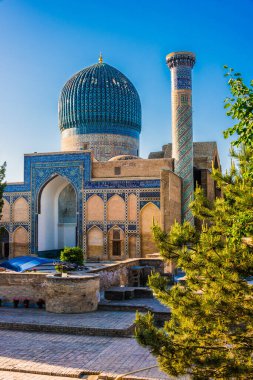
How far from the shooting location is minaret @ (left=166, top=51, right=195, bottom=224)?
1900 cm

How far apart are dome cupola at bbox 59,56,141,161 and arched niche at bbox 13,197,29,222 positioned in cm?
539

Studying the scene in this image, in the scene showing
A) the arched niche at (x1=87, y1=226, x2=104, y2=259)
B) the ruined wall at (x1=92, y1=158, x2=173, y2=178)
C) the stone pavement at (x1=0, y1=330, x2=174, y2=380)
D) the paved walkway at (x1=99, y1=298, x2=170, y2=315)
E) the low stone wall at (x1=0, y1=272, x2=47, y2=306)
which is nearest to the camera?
the stone pavement at (x1=0, y1=330, x2=174, y2=380)

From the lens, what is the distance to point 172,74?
19891 millimetres

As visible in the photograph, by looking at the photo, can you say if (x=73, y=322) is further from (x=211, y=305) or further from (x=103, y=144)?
(x=103, y=144)

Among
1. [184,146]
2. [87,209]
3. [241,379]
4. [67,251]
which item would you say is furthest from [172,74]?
[241,379]

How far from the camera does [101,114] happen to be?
24.7 m

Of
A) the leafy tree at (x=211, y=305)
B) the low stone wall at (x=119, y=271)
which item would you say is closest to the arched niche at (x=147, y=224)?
the low stone wall at (x=119, y=271)

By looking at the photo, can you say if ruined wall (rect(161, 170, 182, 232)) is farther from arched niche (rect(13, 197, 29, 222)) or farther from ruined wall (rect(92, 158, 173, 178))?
arched niche (rect(13, 197, 29, 222))

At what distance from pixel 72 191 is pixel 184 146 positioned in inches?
245

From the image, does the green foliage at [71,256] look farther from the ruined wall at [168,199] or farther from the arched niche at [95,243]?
the arched niche at [95,243]

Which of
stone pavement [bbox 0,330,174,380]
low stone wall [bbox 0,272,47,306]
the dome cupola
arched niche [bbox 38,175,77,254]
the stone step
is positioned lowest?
stone pavement [bbox 0,330,174,380]

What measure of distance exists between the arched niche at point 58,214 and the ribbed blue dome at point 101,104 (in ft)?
14.7

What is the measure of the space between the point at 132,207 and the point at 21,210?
5304 millimetres

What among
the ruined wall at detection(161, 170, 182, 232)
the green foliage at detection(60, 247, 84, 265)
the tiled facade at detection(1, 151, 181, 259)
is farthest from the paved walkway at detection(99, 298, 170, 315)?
the tiled facade at detection(1, 151, 181, 259)
